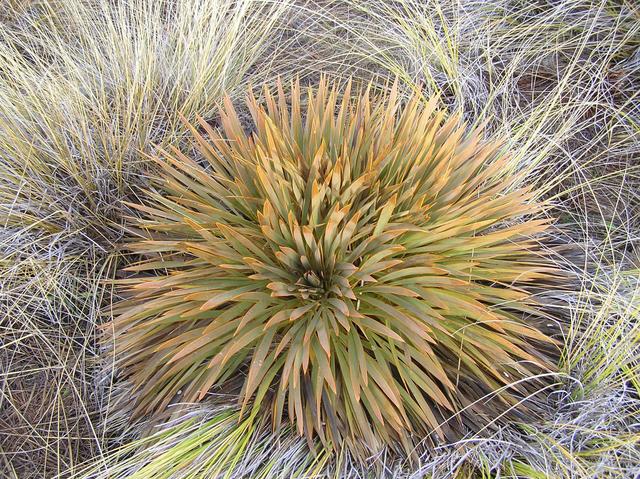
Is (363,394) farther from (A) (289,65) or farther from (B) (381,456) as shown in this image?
(A) (289,65)

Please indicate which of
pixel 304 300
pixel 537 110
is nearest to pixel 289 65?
pixel 537 110

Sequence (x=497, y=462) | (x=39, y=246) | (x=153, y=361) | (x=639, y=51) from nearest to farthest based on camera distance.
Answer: (x=497, y=462) < (x=153, y=361) < (x=39, y=246) < (x=639, y=51)

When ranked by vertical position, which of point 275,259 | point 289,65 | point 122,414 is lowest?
point 122,414

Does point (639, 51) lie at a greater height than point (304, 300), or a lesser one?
greater

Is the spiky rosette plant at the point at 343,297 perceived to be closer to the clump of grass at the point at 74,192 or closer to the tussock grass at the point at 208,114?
the tussock grass at the point at 208,114

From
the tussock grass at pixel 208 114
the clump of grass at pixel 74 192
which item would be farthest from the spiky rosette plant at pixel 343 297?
the clump of grass at pixel 74 192

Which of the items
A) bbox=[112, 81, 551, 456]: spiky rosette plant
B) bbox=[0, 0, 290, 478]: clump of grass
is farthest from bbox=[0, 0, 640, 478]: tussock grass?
bbox=[112, 81, 551, 456]: spiky rosette plant

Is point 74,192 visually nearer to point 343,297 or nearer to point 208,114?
point 208,114
